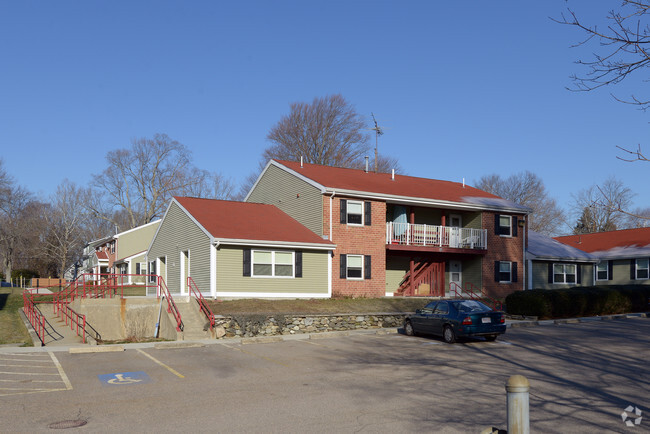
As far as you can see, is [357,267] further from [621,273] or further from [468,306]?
[621,273]

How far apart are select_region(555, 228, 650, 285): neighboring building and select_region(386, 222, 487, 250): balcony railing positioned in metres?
12.2

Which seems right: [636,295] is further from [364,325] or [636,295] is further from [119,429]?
[119,429]

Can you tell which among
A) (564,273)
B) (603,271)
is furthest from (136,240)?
(603,271)

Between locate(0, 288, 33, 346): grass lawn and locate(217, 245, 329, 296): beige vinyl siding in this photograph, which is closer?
locate(0, 288, 33, 346): grass lawn

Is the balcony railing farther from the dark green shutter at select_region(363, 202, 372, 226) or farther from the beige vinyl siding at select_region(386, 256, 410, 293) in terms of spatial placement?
the beige vinyl siding at select_region(386, 256, 410, 293)

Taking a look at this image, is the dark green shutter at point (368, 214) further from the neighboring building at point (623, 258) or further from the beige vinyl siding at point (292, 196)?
the neighboring building at point (623, 258)

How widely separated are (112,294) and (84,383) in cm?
1813

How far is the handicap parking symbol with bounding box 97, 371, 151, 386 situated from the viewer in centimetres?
1263

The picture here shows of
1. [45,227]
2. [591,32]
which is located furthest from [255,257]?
[45,227]

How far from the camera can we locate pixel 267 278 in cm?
2734

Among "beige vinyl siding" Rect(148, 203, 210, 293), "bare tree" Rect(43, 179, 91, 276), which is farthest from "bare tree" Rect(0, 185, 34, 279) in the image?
"beige vinyl siding" Rect(148, 203, 210, 293)

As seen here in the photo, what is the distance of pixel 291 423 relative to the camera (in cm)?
892

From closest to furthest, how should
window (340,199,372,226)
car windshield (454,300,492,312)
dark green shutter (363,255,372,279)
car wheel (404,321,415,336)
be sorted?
car windshield (454,300,492,312) → car wheel (404,321,415,336) → window (340,199,372,226) → dark green shutter (363,255,372,279)

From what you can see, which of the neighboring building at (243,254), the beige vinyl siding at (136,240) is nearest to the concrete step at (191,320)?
the neighboring building at (243,254)
